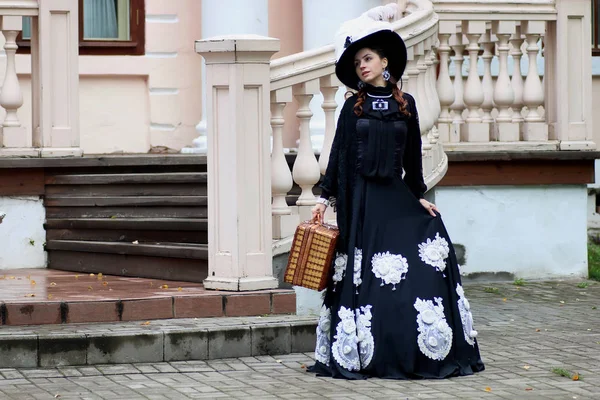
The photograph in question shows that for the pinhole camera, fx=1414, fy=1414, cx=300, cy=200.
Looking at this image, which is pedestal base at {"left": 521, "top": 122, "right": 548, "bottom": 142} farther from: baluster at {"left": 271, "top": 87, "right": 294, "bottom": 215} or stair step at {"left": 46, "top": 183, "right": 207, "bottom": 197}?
baluster at {"left": 271, "top": 87, "right": 294, "bottom": 215}

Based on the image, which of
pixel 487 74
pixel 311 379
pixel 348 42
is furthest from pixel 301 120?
pixel 487 74

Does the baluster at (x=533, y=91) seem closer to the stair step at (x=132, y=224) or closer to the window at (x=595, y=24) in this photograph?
the stair step at (x=132, y=224)

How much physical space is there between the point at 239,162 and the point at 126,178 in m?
2.01

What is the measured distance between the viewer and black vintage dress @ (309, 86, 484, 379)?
272 inches

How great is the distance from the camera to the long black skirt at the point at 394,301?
6898mm

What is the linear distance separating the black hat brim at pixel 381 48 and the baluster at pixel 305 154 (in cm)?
119

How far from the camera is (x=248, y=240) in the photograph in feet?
26.2

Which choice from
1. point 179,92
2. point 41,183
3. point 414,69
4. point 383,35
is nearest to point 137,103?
point 179,92

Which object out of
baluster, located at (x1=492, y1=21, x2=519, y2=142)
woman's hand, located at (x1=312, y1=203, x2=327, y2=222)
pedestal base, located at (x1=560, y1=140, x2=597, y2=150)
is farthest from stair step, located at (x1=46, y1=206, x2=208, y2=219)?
pedestal base, located at (x1=560, y1=140, x2=597, y2=150)

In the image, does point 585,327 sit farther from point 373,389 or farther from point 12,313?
point 12,313

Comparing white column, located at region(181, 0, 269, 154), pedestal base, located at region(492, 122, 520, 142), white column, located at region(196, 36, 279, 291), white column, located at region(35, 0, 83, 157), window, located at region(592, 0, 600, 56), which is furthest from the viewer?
window, located at region(592, 0, 600, 56)

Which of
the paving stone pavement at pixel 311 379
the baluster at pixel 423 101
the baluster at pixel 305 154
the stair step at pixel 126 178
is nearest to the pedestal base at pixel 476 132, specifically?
the baluster at pixel 423 101

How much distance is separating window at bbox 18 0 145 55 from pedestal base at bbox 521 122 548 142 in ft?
11.4

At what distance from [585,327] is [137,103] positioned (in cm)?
509
